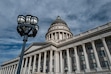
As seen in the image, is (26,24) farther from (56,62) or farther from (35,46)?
(35,46)

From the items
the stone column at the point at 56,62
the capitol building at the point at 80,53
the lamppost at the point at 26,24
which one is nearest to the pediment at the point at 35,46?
the capitol building at the point at 80,53

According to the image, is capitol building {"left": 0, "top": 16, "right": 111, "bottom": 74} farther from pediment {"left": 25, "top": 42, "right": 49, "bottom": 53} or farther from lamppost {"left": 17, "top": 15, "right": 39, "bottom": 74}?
lamppost {"left": 17, "top": 15, "right": 39, "bottom": 74}

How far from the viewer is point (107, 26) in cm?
2684

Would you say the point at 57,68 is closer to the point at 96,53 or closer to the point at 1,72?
the point at 96,53

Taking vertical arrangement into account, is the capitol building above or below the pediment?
below

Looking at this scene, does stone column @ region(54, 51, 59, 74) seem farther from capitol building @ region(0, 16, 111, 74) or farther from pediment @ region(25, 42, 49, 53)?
pediment @ region(25, 42, 49, 53)

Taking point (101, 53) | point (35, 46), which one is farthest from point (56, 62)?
point (101, 53)

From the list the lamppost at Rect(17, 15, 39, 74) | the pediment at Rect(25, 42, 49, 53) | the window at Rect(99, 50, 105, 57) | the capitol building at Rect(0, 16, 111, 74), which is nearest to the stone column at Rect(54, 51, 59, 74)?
the capitol building at Rect(0, 16, 111, 74)

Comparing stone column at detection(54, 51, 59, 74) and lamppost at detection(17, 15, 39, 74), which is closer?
lamppost at detection(17, 15, 39, 74)

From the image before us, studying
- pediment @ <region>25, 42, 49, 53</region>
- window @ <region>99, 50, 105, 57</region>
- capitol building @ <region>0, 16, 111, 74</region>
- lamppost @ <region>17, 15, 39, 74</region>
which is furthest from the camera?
pediment @ <region>25, 42, 49, 53</region>

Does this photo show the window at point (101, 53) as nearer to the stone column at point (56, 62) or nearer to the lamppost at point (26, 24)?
the stone column at point (56, 62)

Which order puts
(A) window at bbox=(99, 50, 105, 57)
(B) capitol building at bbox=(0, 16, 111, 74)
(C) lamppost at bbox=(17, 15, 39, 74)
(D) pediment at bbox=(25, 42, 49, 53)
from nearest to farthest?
(C) lamppost at bbox=(17, 15, 39, 74) < (B) capitol building at bbox=(0, 16, 111, 74) < (A) window at bbox=(99, 50, 105, 57) < (D) pediment at bbox=(25, 42, 49, 53)

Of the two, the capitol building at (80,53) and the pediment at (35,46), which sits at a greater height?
the pediment at (35,46)

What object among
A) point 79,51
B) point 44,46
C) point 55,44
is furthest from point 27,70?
point 79,51
